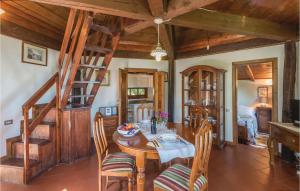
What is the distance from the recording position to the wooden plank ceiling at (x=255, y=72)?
20.4ft

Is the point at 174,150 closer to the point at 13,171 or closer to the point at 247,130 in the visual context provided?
the point at 13,171

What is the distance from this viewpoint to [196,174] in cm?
180

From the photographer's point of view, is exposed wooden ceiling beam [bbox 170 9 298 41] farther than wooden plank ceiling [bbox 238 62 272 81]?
No

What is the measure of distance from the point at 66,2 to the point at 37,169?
253 centimetres

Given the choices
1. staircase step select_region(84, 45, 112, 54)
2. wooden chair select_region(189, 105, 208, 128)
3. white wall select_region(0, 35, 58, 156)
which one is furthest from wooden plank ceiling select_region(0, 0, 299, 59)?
wooden chair select_region(189, 105, 208, 128)

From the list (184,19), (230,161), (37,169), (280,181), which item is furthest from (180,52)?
(37,169)

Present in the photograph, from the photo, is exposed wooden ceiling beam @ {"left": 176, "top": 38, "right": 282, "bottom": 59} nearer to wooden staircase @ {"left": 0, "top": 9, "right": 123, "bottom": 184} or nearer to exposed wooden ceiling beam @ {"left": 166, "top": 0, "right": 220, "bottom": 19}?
wooden staircase @ {"left": 0, "top": 9, "right": 123, "bottom": 184}

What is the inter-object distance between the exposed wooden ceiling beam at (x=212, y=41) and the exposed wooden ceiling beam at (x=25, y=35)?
3.26m

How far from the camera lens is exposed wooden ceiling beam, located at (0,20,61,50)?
3.22m

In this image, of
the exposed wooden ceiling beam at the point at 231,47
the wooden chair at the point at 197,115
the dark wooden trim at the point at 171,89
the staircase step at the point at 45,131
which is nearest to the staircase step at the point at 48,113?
the staircase step at the point at 45,131

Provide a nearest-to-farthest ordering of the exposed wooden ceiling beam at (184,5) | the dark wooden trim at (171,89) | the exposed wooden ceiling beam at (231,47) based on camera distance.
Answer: the exposed wooden ceiling beam at (184,5) → the exposed wooden ceiling beam at (231,47) → the dark wooden trim at (171,89)

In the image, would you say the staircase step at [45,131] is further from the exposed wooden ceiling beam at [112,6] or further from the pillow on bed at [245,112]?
the pillow on bed at [245,112]

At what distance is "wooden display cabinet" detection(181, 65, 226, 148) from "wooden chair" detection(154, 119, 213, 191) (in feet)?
8.76

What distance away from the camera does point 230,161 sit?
365 centimetres
